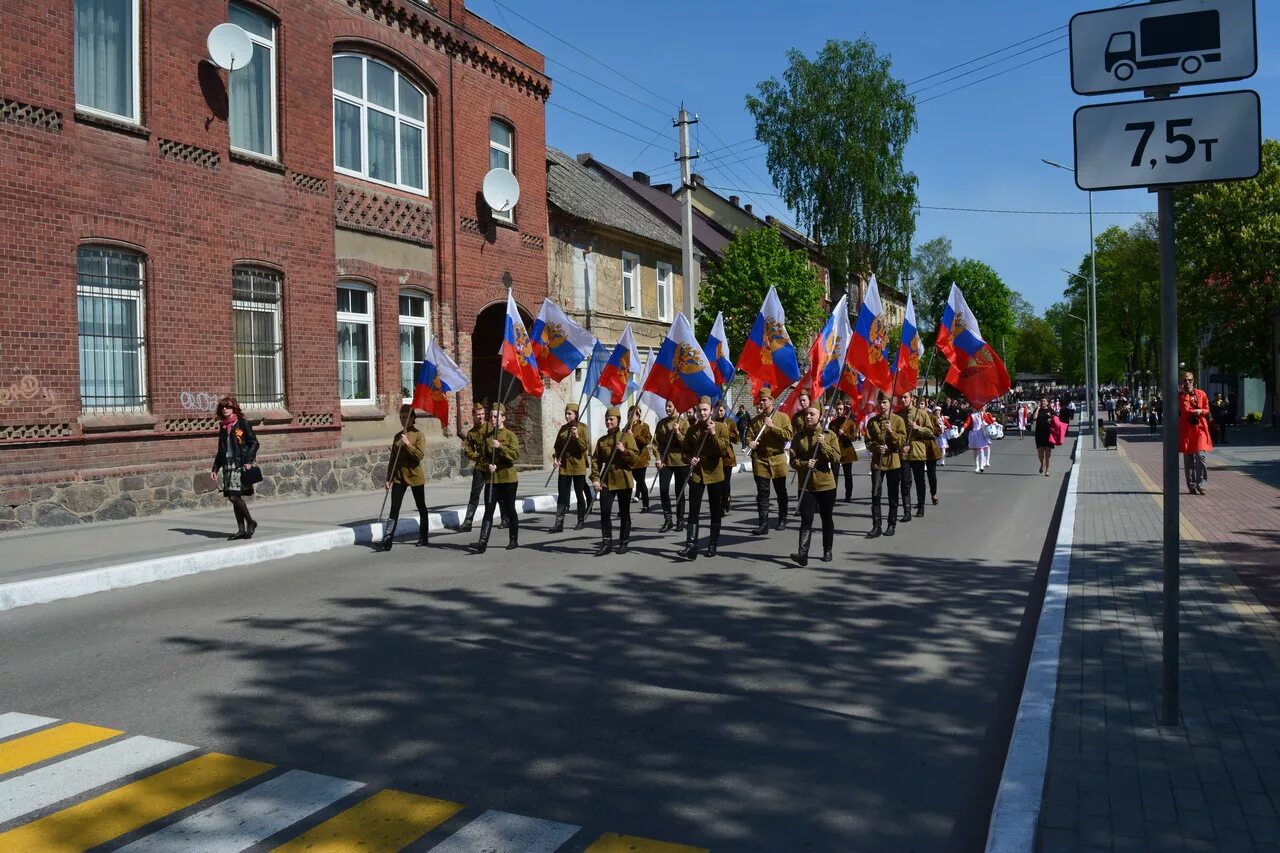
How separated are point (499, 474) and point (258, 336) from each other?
22.4 feet

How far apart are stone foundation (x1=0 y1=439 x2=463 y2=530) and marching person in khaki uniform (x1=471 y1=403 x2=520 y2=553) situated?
5.29 m

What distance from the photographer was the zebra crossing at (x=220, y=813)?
12.9 feet

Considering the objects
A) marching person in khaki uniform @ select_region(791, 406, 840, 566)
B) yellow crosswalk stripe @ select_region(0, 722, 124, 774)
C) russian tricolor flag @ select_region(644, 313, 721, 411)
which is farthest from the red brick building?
marching person in khaki uniform @ select_region(791, 406, 840, 566)

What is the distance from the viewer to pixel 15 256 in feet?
42.2

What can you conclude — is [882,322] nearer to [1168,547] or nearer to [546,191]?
[1168,547]

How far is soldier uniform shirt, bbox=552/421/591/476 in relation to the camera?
1376cm

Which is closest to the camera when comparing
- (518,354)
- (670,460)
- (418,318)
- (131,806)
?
(131,806)

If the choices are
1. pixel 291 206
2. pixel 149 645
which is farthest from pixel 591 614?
pixel 291 206

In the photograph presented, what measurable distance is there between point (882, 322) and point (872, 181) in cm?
2788

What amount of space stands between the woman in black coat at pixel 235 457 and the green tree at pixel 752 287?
21306mm

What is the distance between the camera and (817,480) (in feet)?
36.4

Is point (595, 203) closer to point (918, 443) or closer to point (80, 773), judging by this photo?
point (918, 443)

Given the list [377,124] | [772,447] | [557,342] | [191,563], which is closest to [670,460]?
[772,447]

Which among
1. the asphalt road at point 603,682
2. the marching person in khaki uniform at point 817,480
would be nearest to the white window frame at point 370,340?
the asphalt road at point 603,682
